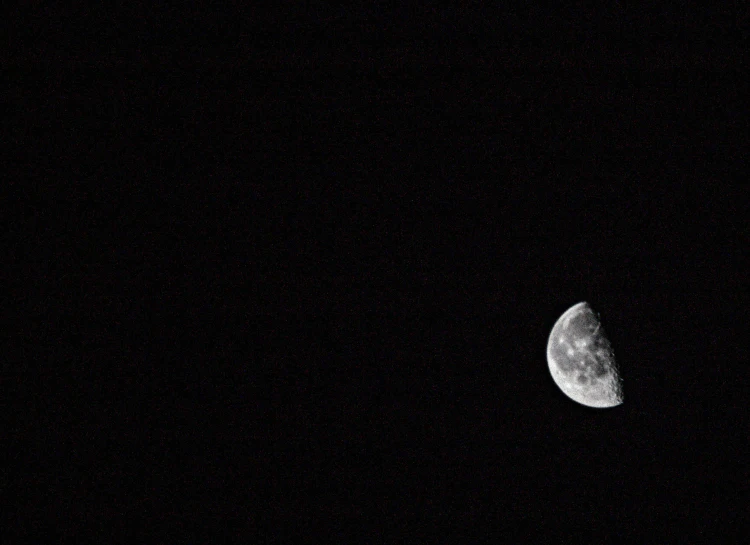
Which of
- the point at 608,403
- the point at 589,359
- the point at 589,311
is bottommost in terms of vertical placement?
the point at 608,403

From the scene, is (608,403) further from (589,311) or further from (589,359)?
(589,311)

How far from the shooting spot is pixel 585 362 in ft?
8.39

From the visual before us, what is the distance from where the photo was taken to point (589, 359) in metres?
2.55

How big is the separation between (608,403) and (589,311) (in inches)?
20.0

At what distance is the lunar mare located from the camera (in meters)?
2.54

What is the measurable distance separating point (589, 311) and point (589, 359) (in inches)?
11.7

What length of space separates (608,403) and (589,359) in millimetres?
287

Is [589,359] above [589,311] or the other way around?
the other way around

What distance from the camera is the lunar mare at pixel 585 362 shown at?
8.35 feet

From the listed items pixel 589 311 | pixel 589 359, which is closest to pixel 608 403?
pixel 589 359

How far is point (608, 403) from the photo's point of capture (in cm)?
261

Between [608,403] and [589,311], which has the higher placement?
[589,311]
